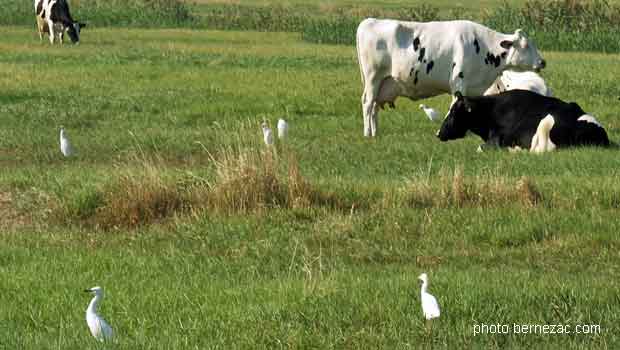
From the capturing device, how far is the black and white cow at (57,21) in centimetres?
4034

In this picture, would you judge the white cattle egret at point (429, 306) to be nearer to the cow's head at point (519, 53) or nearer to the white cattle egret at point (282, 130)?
the white cattle egret at point (282, 130)

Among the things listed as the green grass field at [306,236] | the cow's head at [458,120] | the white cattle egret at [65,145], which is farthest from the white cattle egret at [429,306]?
the cow's head at [458,120]

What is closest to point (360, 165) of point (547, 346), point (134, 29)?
point (547, 346)

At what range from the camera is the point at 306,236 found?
12.0 meters

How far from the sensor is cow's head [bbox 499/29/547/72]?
19.7m

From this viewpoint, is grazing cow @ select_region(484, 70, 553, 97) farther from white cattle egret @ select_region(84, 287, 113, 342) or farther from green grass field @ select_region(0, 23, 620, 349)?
white cattle egret @ select_region(84, 287, 113, 342)

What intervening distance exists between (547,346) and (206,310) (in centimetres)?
251

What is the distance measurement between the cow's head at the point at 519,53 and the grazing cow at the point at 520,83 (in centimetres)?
16

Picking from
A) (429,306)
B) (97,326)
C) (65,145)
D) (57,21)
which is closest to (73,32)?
(57,21)

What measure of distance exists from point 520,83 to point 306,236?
28.5 feet

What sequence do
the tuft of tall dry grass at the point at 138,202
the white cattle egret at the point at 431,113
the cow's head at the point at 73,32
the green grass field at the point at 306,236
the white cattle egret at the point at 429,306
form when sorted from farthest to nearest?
the cow's head at the point at 73,32 < the white cattle egret at the point at 431,113 < the tuft of tall dry grass at the point at 138,202 < the green grass field at the point at 306,236 < the white cattle egret at the point at 429,306

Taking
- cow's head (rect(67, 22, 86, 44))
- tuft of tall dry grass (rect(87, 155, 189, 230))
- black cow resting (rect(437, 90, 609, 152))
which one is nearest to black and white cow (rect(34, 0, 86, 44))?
cow's head (rect(67, 22, 86, 44))

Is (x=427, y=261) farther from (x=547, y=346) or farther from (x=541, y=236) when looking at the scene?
(x=547, y=346)

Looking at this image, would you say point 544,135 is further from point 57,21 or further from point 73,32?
point 57,21
